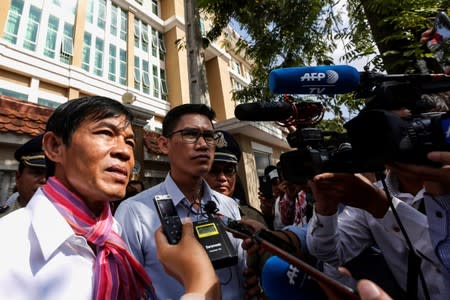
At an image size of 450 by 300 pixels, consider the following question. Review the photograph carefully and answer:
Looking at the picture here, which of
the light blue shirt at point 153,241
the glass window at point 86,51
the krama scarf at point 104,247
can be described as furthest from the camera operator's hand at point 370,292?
the glass window at point 86,51

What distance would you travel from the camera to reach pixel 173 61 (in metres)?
15.1

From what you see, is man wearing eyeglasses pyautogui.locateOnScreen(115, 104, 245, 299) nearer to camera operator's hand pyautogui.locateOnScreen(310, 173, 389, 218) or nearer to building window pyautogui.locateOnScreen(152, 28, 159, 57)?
camera operator's hand pyautogui.locateOnScreen(310, 173, 389, 218)

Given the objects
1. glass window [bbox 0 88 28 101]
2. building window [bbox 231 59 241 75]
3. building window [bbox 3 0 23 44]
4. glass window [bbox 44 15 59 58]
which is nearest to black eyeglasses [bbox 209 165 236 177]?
glass window [bbox 0 88 28 101]

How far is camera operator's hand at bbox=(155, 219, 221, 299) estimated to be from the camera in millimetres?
744

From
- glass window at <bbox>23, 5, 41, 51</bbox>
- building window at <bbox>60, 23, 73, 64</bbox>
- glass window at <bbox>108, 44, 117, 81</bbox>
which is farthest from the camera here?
glass window at <bbox>108, 44, 117, 81</bbox>

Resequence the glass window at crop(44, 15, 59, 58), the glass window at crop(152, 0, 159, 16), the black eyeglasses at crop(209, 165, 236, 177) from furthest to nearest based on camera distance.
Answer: the glass window at crop(152, 0, 159, 16)
the glass window at crop(44, 15, 59, 58)
the black eyeglasses at crop(209, 165, 236, 177)

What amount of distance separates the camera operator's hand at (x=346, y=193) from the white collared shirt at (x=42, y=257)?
80 cm

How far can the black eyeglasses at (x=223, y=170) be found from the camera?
2668 millimetres

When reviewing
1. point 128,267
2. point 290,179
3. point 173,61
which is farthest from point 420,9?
point 173,61

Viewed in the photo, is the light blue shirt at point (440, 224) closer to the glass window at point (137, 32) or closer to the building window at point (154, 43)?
the glass window at point (137, 32)

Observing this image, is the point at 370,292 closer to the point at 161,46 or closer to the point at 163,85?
the point at 163,85

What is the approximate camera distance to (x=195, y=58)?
4.62 meters

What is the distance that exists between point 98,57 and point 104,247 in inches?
513

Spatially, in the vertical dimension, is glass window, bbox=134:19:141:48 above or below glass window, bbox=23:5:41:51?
above
